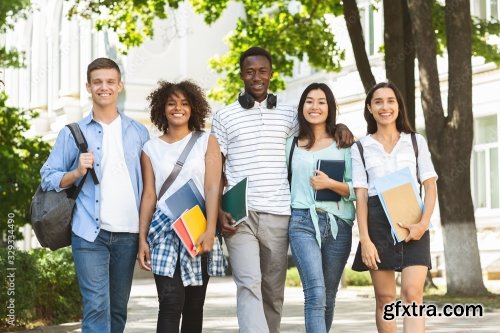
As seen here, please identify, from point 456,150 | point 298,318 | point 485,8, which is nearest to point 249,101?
point 298,318

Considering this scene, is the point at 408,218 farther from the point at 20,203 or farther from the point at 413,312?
the point at 20,203

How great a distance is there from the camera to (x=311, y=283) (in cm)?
666

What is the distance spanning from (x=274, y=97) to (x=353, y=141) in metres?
0.65

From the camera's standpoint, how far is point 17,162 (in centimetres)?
1589

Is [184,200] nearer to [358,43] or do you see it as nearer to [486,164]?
[358,43]

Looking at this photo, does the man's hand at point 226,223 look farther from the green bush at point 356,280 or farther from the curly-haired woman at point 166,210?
the green bush at point 356,280

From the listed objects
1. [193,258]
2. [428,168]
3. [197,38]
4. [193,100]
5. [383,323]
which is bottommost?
[383,323]

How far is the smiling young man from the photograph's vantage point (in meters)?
6.32

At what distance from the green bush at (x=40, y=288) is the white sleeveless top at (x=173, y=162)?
15.6 feet

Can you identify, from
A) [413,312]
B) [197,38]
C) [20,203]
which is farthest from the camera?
[197,38]

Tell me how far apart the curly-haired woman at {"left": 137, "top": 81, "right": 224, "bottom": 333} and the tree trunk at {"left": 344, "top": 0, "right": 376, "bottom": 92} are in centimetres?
1032

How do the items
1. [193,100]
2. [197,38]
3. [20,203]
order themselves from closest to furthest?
1. [193,100]
2. [20,203]
3. [197,38]

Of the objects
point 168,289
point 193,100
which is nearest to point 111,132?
point 193,100

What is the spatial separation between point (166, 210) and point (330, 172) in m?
1.16
